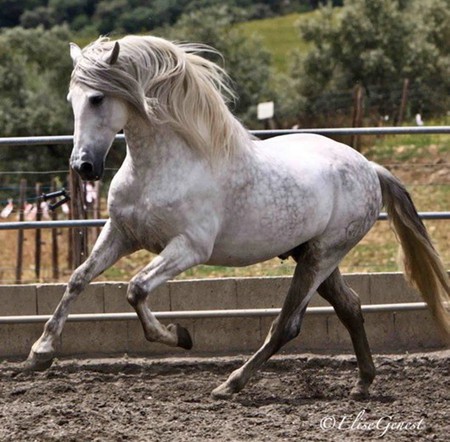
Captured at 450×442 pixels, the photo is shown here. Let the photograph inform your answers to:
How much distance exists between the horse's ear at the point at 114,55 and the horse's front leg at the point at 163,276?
885 millimetres

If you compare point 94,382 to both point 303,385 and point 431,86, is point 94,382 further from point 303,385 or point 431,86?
point 431,86

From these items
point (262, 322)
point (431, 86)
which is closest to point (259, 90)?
point (431, 86)

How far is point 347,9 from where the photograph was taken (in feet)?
89.9

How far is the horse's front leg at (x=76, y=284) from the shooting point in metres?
5.64

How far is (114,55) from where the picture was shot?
18.4 feet

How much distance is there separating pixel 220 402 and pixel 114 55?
1.82 meters

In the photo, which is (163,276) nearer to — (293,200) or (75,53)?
(293,200)

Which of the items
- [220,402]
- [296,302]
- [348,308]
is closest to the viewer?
[220,402]

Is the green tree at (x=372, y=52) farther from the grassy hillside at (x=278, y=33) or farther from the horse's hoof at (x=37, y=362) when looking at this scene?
the horse's hoof at (x=37, y=362)

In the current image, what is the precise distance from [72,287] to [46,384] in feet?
3.07

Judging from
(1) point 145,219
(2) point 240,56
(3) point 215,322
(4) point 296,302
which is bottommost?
(3) point 215,322

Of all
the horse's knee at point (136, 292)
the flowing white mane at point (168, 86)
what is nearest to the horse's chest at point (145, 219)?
the horse's knee at point (136, 292)

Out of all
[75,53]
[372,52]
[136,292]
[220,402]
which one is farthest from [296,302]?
[372,52]

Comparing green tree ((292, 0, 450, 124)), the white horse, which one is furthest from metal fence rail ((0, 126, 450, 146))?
green tree ((292, 0, 450, 124))
